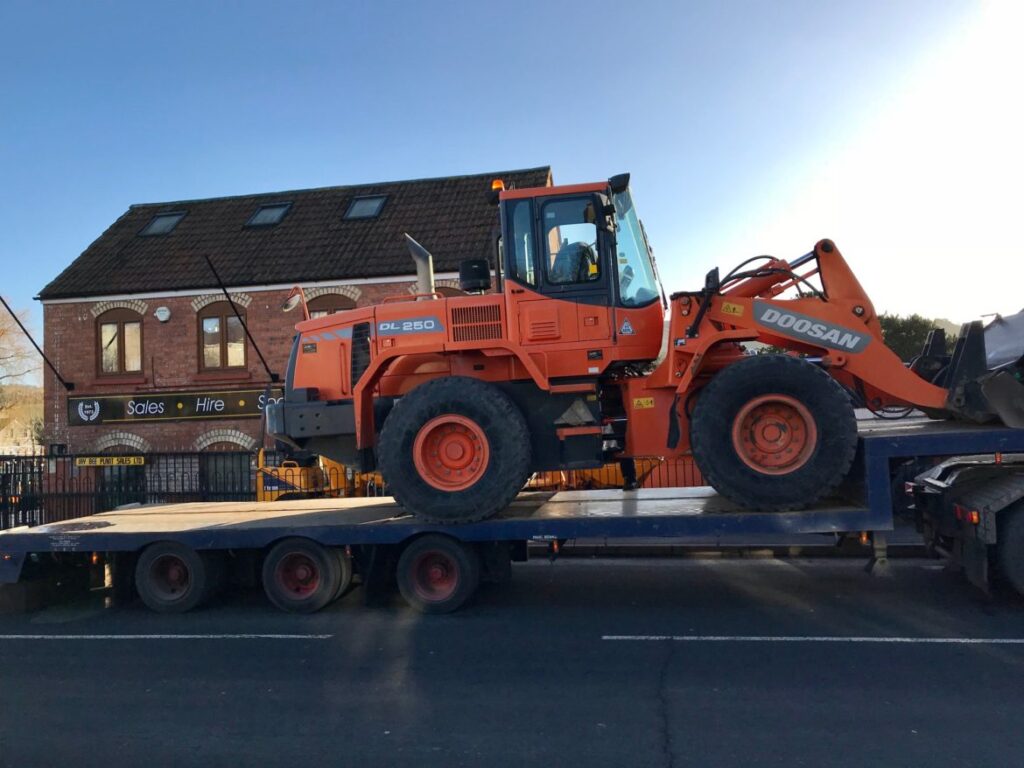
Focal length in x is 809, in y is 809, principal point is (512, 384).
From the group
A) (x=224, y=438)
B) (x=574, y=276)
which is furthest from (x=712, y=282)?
(x=224, y=438)

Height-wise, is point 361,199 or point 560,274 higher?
point 361,199

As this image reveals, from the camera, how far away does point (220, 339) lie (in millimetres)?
18688

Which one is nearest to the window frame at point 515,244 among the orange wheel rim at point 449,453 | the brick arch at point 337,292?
the orange wheel rim at point 449,453

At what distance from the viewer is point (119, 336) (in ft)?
62.5

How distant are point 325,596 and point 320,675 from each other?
6.74ft

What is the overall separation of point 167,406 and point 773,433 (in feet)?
50.3

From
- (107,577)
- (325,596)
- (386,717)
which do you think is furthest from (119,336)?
(386,717)

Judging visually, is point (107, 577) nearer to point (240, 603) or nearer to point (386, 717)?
point (240, 603)

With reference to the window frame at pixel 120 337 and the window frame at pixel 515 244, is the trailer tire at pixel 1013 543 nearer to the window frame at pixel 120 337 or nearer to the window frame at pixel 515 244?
the window frame at pixel 515 244

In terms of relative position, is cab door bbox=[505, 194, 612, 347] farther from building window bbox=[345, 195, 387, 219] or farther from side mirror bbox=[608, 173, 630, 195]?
building window bbox=[345, 195, 387, 219]

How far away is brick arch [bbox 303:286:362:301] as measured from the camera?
1786cm

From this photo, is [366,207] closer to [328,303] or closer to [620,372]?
[328,303]

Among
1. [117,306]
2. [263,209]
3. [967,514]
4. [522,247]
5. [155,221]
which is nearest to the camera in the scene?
[967,514]

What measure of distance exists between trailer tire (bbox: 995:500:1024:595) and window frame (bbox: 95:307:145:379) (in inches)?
689
